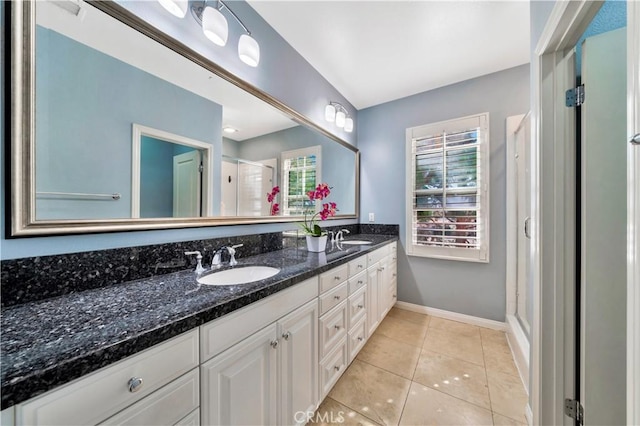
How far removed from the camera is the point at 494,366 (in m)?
1.69

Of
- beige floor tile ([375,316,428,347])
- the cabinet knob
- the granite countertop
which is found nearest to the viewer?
the granite countertop

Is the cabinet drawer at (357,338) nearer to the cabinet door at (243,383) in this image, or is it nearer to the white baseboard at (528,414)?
the cabinet door at (243,383)

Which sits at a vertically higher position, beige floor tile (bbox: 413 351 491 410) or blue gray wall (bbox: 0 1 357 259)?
blue gray wall (bbox: 0 1 357 259)

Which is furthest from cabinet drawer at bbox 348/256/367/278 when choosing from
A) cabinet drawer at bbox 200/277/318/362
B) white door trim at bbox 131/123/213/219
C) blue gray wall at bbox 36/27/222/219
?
blue gray wall at bbox 36/27/222/219

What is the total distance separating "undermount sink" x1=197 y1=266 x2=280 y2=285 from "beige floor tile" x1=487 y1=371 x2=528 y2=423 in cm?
154

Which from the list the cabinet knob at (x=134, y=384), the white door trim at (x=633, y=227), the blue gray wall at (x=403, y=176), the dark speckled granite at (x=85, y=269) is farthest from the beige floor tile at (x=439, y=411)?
the dark speckled granite at (x=85, y=269)

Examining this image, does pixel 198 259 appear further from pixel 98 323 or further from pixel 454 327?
pixel 454 327

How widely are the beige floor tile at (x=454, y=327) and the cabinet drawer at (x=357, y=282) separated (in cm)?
109

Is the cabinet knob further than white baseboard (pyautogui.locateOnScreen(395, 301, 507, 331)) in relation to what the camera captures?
No

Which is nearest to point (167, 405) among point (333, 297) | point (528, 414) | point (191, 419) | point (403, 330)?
point (191, 419)

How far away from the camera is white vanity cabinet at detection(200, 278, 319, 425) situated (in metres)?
0.75

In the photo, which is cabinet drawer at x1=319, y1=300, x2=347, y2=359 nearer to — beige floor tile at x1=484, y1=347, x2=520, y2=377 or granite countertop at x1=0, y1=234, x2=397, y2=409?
granite countertop at x1=0, y1=234, x2=397, y2=409

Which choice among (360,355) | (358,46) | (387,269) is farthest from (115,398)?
(358,46)

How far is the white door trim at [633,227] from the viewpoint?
1.67ft
